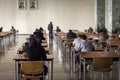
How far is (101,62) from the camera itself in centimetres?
751

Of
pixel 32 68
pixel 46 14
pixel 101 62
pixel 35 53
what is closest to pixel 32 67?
pixel 32 68

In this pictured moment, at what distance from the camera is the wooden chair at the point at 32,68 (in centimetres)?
677

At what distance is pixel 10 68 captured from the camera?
1138 cm

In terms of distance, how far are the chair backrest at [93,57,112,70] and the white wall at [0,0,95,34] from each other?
1049 inches

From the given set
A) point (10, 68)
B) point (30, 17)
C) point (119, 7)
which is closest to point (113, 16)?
point (119, 7)

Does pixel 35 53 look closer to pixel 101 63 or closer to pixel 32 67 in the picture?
pixel 32 67

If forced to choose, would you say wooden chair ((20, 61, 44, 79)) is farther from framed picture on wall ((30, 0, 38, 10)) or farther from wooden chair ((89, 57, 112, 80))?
framed picture on wall ((30, 0, 38, 10))

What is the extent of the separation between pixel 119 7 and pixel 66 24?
13522mm

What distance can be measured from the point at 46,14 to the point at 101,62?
26807 mm

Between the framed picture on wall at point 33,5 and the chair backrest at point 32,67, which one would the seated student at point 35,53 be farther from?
the framed picture on wall at point 33,5

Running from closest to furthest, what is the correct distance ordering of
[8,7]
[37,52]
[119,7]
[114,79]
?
[37,52], [114,79], [119,7], [8,7]

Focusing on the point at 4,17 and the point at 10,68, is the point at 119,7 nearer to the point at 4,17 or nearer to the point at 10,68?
the point at 10,68

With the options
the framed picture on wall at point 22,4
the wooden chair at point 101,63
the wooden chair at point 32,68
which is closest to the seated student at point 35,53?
the wooden chair at point 32,68

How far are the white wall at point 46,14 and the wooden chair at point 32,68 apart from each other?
2711 cm
